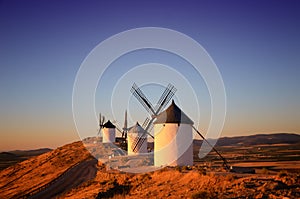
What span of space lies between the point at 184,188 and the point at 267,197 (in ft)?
15.1

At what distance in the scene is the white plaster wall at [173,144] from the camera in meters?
23.7

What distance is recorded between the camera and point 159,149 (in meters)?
24.5

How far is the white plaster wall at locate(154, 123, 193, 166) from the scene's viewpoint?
23734mm

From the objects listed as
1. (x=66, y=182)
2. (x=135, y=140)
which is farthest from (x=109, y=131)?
(x=66, y=182)

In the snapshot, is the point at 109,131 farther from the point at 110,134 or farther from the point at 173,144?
the point at 173,144

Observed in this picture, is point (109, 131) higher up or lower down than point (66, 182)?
higher up

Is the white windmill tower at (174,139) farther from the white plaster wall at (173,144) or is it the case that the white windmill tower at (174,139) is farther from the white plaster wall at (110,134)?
the white plaster wall at (110,134)

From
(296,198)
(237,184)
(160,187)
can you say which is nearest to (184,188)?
(160,187)

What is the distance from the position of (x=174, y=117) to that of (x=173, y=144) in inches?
89.7

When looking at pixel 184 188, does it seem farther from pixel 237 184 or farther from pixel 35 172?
pixel 35 172

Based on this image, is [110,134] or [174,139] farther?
[110,134]

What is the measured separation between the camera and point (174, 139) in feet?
77.7

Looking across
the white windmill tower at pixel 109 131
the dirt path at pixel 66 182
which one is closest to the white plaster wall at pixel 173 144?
the dirt path at pixel 66 182

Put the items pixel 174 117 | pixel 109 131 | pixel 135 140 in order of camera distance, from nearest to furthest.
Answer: pixel 174 117 < pixel 135 140 < pixel 109 131
